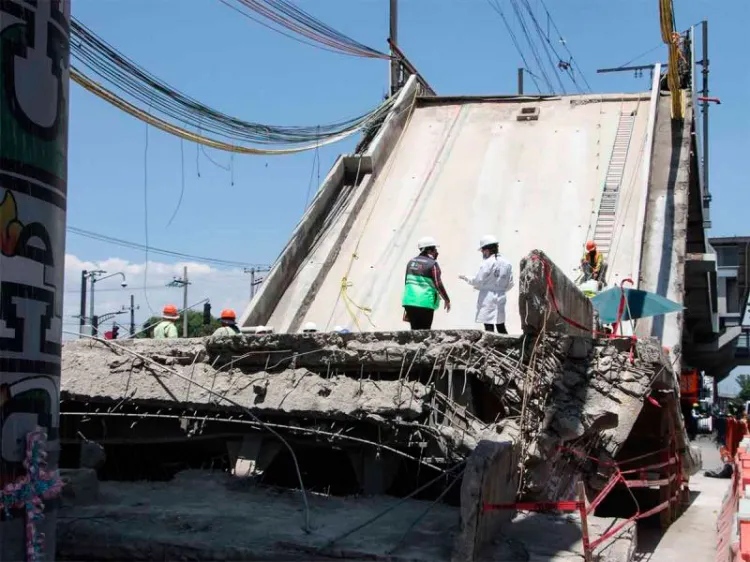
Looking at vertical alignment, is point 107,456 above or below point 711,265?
below

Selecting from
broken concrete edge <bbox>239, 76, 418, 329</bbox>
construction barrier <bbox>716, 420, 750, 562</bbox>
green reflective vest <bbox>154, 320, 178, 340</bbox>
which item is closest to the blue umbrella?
construction barrier <bbox>716, 420, 750, 562</bbox>

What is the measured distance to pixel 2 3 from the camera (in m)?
4.52

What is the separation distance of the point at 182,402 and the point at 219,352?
0.61 meters

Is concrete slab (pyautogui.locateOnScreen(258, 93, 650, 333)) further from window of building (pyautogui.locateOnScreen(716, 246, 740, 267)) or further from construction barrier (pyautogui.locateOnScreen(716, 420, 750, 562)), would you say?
window of building (pyautogui.locateOnScreen(716, 246, 740, 267))

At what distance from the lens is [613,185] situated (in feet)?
45.2

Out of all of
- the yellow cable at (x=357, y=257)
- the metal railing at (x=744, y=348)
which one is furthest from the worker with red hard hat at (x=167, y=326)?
the metal railing at (x=744, y=348)

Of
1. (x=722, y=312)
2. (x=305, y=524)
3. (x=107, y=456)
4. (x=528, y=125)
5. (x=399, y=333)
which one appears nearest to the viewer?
(x=305, y=524)

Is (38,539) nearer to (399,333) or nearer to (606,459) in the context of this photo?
(399,333)

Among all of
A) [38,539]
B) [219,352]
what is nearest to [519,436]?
[219,352]

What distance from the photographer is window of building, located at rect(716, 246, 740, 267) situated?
24312 millimetres

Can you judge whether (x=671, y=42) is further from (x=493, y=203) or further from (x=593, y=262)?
(x=593, y=262)

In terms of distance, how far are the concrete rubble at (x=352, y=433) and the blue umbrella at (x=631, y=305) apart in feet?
6.77

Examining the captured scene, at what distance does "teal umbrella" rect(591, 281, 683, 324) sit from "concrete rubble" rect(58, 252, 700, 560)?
2063 millimetres

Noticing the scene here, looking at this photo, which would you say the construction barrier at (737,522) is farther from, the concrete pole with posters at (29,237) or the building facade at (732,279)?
the building facade at (732,279)
